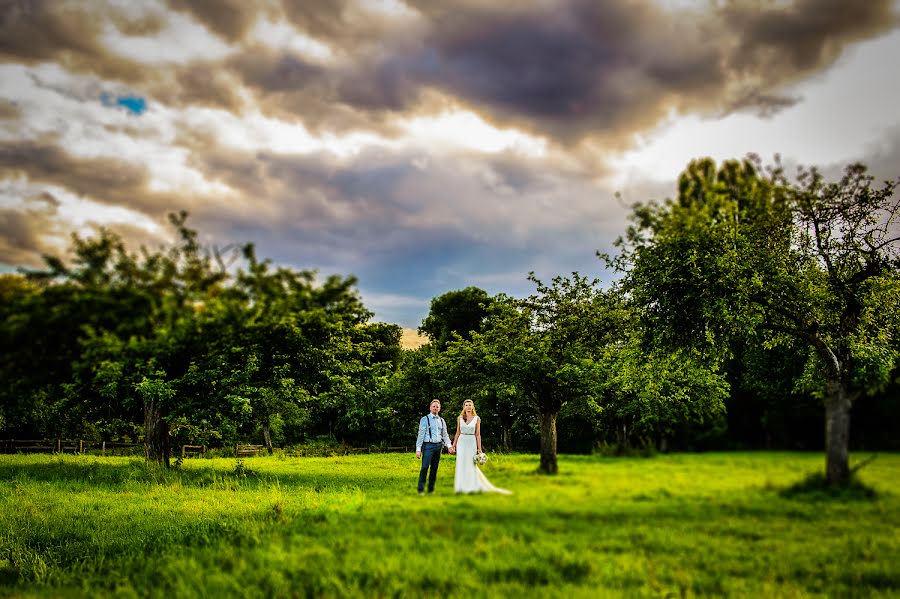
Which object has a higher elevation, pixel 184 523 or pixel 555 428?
pixel 555 428

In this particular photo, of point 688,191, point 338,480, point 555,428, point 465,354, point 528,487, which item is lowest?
point 338,480

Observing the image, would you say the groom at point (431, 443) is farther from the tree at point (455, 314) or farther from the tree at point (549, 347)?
the tree at point (455, 314)

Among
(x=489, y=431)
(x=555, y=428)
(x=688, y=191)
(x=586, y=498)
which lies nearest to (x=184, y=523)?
(x=489, y=431)

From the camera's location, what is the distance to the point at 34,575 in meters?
10.7

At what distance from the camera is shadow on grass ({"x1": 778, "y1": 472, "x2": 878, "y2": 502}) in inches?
246

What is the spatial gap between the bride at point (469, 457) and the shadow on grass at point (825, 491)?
3829mm

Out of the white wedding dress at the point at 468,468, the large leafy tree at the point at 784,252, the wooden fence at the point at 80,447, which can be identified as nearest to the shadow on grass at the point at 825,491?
the large leafy tree at the point at 784,252

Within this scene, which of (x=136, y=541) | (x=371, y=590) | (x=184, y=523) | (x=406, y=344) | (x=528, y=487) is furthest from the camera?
(x=406, y=344)

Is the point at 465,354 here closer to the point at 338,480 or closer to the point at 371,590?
the point at 371,590

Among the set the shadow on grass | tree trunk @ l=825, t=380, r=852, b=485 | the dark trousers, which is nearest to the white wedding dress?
the dark trousers

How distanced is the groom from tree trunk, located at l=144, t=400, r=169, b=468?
1572 cm

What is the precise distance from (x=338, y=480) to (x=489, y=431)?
1203 cm

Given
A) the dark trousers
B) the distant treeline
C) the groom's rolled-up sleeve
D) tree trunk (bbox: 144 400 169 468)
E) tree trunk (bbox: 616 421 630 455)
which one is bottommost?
tree trunk (bbox: 144 400 169 468)

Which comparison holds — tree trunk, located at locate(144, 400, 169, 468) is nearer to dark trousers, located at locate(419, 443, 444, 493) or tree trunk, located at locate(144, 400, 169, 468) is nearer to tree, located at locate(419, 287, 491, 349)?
dark trousers, located at locate(419, 443, 444, 493)
